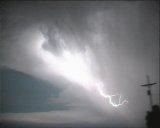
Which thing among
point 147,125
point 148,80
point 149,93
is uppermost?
point 148,80

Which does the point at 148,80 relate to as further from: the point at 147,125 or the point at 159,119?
the point at 147,125

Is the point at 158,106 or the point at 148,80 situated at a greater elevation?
the point at 148,80

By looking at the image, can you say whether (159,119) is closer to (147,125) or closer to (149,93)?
(147,125)

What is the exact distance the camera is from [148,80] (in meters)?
49.8

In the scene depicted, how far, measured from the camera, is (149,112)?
53219mm

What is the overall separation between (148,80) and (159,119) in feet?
46.3

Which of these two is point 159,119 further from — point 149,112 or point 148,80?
point 148,80

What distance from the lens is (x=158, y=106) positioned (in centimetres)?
5172

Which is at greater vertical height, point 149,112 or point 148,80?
point 148,80

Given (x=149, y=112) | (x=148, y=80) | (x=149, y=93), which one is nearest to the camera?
(x=149, y=93)

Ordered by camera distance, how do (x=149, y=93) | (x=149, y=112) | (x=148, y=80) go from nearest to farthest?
(x=149, y=93), (x=148, y=80), (x=149, y=112)

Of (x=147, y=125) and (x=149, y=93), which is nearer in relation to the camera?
(x=149, y=93)

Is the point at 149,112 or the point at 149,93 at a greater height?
the point at 149,93

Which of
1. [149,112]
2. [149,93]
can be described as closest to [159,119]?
[149,112]
